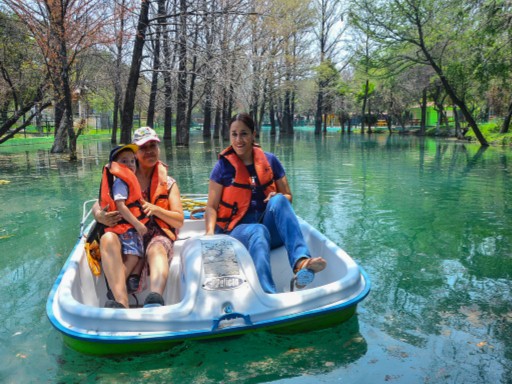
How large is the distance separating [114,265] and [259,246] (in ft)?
3.17

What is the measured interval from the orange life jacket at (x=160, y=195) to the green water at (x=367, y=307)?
1.00 meters

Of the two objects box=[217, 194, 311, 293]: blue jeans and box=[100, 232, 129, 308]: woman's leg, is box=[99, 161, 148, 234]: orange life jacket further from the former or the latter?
box=[217, 194, 311, 293]: blue jeans

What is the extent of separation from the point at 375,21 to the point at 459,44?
3702 mm

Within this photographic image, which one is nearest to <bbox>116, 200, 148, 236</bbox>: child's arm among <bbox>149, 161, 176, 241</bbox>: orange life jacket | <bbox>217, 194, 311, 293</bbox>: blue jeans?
<bbox>149, 161, 176, 241</bbox>: orange life jacket

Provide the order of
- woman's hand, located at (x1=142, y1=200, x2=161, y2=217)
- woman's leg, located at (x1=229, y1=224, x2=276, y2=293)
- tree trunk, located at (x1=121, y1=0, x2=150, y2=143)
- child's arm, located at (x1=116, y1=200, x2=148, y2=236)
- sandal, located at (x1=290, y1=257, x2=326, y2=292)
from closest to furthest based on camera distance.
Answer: sandal, located at (x1=290, y1=257, x2=326, y2=292)
woman's leg, located at (x1=229, y1=224, x2=276, y2=293)
child's arm, located at (x1=116, y1=200, x2=148, y2=236)
woman's hand, located at (x1=142, y1=200, x2=161, y2=217)
tree trunk, located at (x1=121, y1=0, x2=150, y2=143)

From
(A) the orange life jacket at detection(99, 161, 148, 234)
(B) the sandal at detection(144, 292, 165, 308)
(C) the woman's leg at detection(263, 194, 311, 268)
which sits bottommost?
(B) the sandal at detection(144, 292, 165, 308)

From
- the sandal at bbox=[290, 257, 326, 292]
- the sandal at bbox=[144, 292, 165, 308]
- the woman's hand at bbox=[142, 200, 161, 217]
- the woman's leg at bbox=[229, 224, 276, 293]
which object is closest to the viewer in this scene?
the sandal at bbox=[144, 292, 165, 308]

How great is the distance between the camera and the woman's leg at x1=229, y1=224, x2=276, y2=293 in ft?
10.3

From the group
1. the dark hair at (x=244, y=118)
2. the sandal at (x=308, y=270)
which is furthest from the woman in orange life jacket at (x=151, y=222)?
the sandal at (x=308, y=270)

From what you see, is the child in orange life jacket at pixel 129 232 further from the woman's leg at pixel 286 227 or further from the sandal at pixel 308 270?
the sandal at pixel 308 270

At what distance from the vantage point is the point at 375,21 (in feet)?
71.0

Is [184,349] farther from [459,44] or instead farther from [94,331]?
[459,44]

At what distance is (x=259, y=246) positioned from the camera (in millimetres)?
3309

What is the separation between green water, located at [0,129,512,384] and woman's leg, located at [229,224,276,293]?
333mm
